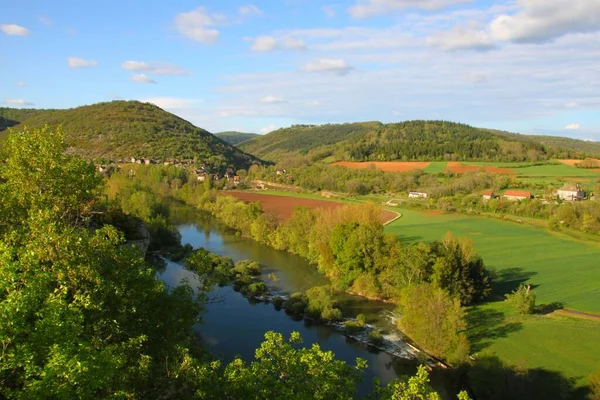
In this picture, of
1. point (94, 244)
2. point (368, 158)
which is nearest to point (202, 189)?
point (368, 158)

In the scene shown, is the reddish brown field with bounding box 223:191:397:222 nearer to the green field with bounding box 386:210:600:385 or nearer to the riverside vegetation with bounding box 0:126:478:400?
the green field with bounding box 386:210:600:385

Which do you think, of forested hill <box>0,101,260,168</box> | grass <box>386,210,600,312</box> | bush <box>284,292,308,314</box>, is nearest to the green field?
grass <box>386,210,600,312</box>

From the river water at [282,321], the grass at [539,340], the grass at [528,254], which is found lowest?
the river water at [282,321]

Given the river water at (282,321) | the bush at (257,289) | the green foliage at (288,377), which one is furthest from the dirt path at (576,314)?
the green foliage at (288,377)

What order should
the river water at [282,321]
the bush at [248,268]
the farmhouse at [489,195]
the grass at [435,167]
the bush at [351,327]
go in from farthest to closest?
the grass at [435,167] → the farmhouse at [489,195] → the bush at [248,268] → the bush at [351,327] → the river water at [282,321]

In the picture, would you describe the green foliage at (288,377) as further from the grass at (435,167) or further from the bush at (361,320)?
the grass at (435,167)

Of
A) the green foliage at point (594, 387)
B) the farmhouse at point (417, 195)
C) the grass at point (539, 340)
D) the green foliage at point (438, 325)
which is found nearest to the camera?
the green foliage at point (594, 387)
